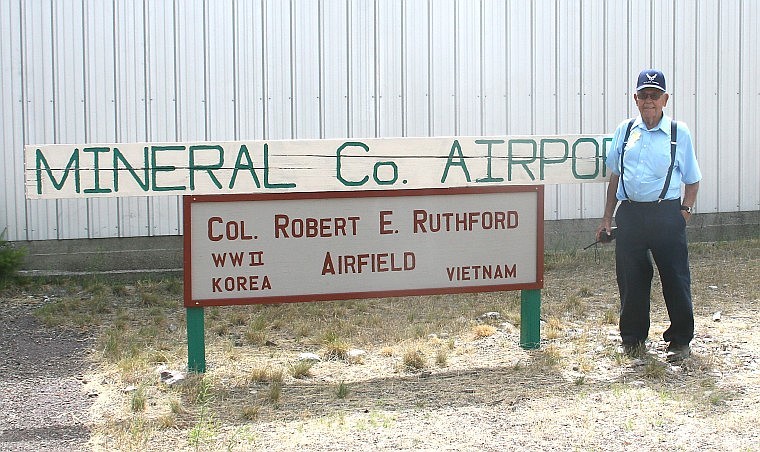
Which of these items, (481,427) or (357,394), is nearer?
(481,427)

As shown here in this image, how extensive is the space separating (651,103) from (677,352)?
1.62 meters

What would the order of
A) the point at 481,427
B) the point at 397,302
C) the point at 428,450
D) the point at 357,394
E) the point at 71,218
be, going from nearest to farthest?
the point at 428,450 → the point at 481,427 → the point at 357,394 → the point at 397,302 → the point at 71,218

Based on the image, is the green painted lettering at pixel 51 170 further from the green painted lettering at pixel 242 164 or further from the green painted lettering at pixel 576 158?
the green painted lettering at pixel 576 158

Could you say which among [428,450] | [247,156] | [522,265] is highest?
[247,156]

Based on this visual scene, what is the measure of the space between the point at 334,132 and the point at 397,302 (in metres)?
2.15

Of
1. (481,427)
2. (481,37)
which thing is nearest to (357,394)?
(481,427)

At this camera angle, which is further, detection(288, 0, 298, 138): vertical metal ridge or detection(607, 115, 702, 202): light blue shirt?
detection(288, 0, 298, 138): vertical metal ridge

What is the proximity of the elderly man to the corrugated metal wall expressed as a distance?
4010mm

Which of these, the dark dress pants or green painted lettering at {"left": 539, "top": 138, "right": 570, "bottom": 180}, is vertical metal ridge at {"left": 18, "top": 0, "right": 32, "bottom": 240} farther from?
the dark dress pants

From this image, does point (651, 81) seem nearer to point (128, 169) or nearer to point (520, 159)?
point (520, 159)

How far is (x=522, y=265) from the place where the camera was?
709 cm

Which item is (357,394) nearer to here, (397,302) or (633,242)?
(633,242)

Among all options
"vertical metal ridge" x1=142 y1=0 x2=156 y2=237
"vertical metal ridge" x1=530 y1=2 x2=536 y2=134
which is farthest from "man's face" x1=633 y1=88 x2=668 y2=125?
"vertical metal ridge" x1=142 y1=0 x2=156 y2=237

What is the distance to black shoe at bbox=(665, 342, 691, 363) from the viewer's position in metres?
6.79
